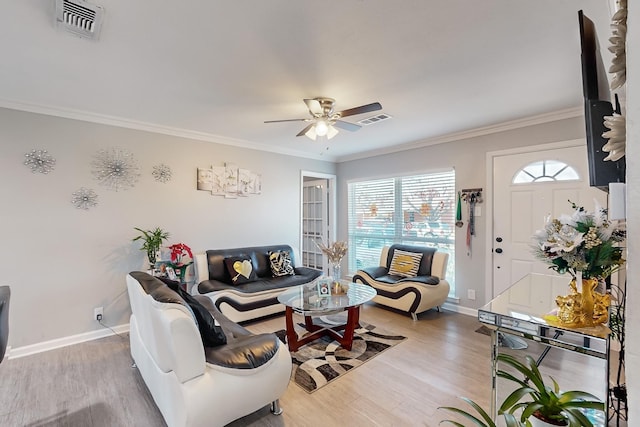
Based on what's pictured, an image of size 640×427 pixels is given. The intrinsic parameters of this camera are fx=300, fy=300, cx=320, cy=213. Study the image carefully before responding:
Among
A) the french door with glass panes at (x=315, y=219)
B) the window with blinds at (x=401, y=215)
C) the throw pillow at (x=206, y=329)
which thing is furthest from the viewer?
the french door with glass panes at (x=315, y=219)

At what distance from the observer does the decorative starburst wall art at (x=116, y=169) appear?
3.43m

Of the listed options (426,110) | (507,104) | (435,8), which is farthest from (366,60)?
(507,104)

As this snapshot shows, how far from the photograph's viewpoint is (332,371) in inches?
103

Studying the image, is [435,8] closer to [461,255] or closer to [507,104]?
[507,104]

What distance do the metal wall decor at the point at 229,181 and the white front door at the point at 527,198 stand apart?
343cm

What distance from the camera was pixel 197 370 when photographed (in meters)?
Result: 1.70

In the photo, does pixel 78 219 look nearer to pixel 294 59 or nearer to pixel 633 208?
pixel 294 59

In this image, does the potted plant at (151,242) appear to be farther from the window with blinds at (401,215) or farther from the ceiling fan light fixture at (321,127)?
the window with blinds at (401,215)

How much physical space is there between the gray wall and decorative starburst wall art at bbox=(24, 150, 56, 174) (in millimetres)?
4461

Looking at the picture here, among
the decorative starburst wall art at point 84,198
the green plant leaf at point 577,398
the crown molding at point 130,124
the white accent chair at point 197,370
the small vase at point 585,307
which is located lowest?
the white accent chair at point 197,370

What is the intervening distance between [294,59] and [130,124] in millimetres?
2534

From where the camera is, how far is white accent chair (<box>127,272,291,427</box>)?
165 cm

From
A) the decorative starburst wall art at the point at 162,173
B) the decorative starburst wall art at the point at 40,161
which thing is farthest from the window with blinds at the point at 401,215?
the decorative starburst wall art at the point at 40,161

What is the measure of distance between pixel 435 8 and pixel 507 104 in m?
1.93
